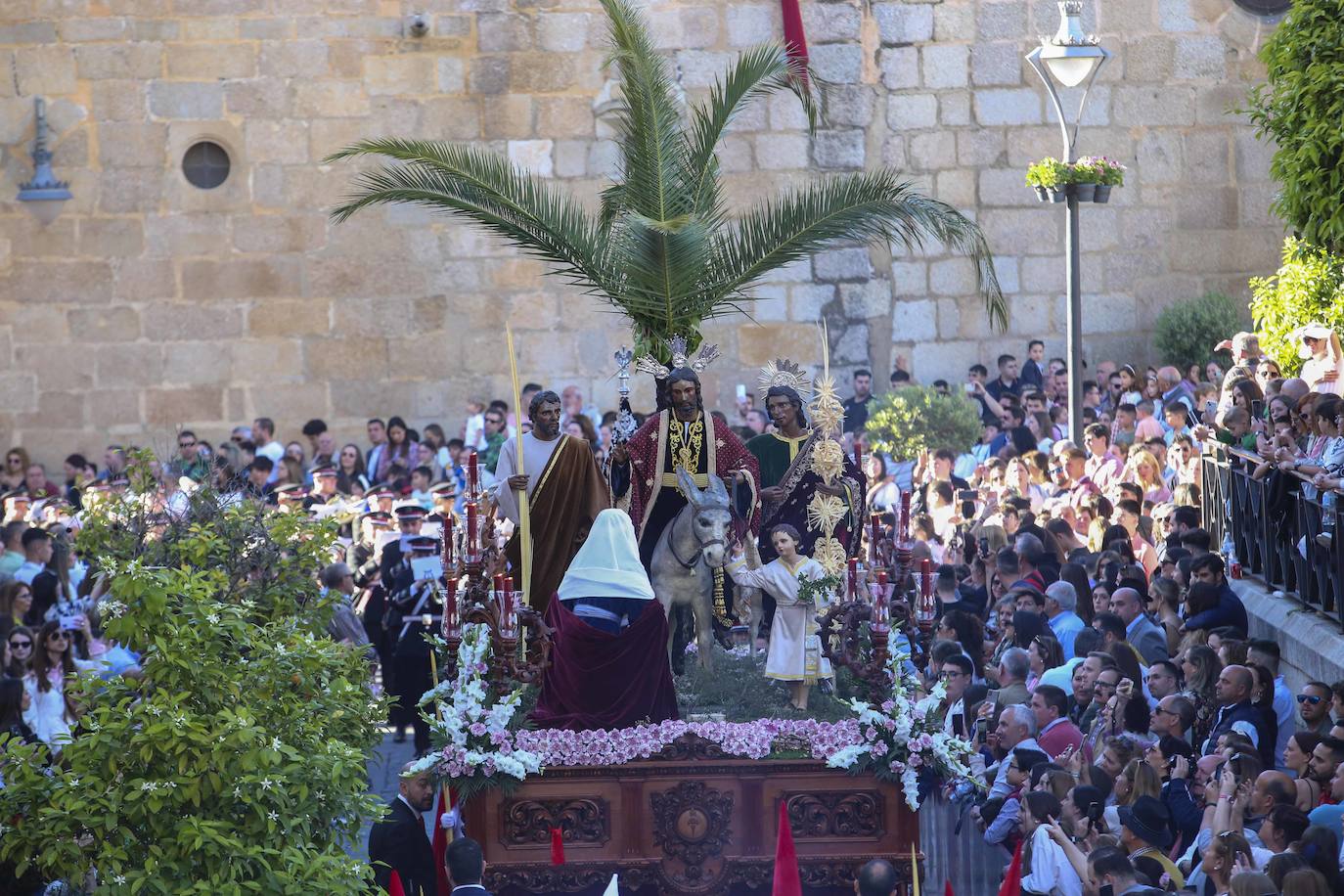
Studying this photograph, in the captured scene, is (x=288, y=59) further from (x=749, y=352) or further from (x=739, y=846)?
(x=739, y=846)

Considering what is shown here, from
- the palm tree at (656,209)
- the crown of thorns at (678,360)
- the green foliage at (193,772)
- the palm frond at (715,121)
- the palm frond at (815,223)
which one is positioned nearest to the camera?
the green foliage at (193,772)

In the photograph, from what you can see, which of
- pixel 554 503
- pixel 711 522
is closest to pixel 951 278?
pixel 554 503

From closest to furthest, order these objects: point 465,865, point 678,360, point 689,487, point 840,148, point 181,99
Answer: point 465,865, point 689,487, point 678,360, point 181,99, point 840,148

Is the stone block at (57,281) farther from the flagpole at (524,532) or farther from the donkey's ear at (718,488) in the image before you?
the donkey's ear at (718,488)

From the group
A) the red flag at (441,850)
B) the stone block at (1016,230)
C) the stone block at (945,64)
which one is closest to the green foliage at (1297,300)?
the red flag at (441,850)

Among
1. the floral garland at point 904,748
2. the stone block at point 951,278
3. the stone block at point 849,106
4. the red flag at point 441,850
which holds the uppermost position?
the stone block at point 849,106

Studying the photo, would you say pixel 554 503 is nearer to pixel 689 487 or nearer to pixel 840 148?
pixel 689 487

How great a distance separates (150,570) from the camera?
888cm

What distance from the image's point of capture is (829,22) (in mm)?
22969

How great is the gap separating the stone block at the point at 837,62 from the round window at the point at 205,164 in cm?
655

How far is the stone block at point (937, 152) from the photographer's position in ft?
76.1

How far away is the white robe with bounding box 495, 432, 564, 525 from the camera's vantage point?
40.8 feet

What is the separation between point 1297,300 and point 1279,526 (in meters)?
1.64

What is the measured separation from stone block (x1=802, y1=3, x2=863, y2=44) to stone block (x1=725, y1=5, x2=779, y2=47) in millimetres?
388
